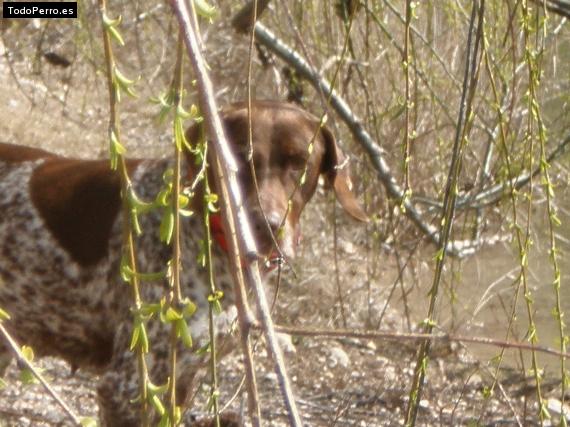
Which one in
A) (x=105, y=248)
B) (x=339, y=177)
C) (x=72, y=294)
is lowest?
(x=72, y=294)

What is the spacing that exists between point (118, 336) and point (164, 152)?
14.6ft

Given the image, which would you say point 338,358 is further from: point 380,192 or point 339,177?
point 339,177

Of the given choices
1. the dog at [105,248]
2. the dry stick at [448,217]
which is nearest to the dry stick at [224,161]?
the dry stick at [448,217]

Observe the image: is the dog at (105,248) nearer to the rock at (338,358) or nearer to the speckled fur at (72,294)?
the speckled fur at (72,294)

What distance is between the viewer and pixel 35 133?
911 centimetres

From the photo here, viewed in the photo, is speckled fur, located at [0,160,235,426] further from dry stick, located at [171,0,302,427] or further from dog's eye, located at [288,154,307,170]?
dry stick, located at [171,0,302,427]

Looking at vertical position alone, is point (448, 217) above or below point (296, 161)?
below

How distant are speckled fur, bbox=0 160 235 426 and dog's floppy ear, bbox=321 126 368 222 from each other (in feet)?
1.85

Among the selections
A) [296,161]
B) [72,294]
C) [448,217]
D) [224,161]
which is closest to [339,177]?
[296,161]

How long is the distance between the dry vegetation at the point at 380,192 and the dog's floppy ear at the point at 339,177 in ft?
1.05

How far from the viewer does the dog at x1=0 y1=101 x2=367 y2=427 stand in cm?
430

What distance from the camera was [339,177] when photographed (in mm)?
4578

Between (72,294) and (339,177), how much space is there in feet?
3.40

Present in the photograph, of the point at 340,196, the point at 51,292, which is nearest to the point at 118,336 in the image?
the point at 51,292
